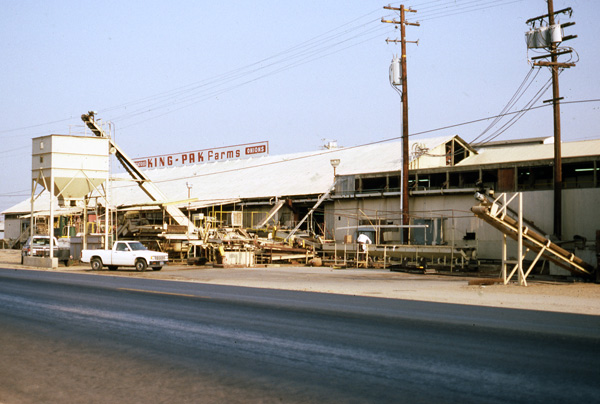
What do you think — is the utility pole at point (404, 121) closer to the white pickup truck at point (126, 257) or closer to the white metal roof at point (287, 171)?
the white metal roof at point (287, 171)

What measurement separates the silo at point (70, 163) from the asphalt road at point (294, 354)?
92.7 feet

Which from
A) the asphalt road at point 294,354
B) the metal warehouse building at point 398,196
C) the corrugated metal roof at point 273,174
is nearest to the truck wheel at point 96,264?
the metal warehouse building at point 398,196

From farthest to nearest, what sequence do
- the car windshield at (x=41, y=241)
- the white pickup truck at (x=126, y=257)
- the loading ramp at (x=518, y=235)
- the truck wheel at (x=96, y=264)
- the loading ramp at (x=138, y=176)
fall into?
the loading ramp at (x=138, y=176)
the car windshield at (x=41, y=241)
the truck wheel at (x=96, y=264)
the white pickup truck at (x=126, y=257)
the loading ramp at (x=518, y=235)

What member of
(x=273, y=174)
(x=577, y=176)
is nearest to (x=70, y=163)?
(x=273, y=174)

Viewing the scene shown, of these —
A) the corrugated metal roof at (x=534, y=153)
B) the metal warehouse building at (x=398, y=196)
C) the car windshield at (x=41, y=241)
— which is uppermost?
the corrugated metal roof at (x=534, y=153)

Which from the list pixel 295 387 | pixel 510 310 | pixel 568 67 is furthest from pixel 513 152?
pixel 295 387

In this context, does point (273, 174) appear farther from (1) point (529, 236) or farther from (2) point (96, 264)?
(1) point (529, 236)

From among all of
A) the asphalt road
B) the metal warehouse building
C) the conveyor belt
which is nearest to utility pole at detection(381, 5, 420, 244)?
the metal warehouse building

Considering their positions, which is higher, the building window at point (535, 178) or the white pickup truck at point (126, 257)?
the building window at point (535, 178)

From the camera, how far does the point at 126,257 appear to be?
36.4 m

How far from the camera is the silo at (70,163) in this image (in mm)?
42844

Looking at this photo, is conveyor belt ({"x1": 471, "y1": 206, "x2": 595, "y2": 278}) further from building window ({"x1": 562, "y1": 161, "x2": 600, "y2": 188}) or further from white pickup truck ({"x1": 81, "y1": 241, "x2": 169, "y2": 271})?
white pickup truck ({"x1": 81, "y1": 241, "x2": 169, "y2": 271})

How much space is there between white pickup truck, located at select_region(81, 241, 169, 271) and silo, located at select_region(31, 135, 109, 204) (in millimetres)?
7758

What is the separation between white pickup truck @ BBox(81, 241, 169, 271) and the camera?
36.3m
